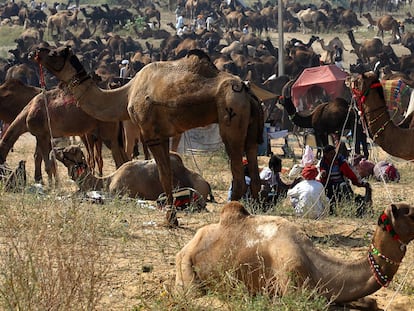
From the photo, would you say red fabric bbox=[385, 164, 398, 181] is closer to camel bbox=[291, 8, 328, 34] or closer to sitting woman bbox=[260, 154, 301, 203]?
sitting woman bbox=[260, 154, 301, 203]

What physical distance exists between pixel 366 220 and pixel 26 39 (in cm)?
4016

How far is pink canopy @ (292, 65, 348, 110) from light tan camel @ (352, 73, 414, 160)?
1376 centimetres

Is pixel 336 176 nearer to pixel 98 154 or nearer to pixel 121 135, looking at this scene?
pixel 121 135

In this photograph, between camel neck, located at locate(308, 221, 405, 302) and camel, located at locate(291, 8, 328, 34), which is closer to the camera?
camel neck, located at locate(308, 221, 405, 302)

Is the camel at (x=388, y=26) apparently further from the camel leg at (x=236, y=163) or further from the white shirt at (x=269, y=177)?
the camel leg at (x=236, y=163)

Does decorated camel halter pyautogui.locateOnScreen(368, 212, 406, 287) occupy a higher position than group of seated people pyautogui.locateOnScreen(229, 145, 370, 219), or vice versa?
decorated camel halter pyautogui.locateOnScreen(368, 212, 406, 287)

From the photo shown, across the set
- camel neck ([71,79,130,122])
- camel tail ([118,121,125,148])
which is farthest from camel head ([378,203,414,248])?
camel tail ([118,121,125,148])

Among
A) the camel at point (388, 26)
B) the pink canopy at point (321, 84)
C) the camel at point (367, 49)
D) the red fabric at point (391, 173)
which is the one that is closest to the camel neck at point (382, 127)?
the red fabric at point (391, 173)

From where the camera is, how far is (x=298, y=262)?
564 centimetres

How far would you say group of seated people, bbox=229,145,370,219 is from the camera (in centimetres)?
947

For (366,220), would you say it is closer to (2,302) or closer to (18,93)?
(2,302)

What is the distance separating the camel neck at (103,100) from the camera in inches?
360

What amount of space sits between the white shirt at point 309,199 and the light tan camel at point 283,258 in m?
3.22

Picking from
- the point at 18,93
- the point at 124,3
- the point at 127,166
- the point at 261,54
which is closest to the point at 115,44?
the point at 261,54
